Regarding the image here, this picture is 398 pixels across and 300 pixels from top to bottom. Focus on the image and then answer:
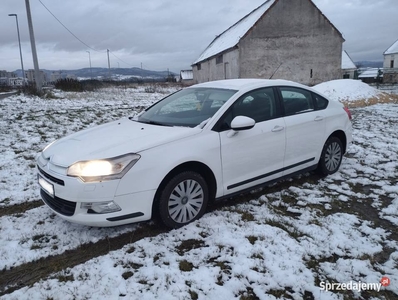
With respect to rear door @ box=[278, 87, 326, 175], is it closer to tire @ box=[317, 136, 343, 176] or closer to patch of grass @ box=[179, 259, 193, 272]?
tire @ box=[317, 136, 343, 176]

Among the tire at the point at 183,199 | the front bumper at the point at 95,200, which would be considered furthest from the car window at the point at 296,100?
the front bumper at the point at 95,200

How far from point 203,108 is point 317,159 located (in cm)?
208

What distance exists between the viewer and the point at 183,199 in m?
3.37

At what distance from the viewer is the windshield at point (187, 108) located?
3774 millimetres

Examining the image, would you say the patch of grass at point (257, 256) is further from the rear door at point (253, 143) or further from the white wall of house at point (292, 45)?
the white wall of house at point (292, 45)

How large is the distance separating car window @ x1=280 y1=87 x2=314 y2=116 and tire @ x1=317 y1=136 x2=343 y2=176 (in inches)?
27.8

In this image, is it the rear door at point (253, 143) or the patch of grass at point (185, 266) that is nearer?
the patch of grass at point (185, 266)

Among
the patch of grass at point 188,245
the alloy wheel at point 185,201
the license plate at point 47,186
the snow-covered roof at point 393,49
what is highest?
the snow-covered roof at point 393,49

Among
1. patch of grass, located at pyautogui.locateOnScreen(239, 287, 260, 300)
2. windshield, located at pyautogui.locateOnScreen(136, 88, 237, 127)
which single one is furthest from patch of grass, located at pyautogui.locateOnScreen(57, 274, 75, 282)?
windshield, located at pyautogui.locateOnScreen(136, 88, 237, 127)

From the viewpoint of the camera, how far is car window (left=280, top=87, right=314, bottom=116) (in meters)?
4.31

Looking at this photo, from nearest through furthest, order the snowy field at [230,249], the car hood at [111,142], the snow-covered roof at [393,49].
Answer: the snowy field at [230,249] → the car hood at [111,142] → the snow-covered roof at [393,49]

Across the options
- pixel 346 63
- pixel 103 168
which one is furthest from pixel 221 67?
pixel 346 63

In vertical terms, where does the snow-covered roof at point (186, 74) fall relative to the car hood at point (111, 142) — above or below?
above

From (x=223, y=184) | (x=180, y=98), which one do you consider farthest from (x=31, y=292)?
(x=180, y=98)
